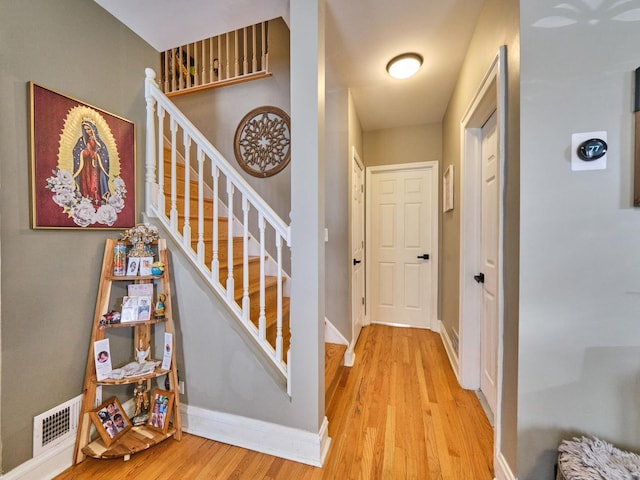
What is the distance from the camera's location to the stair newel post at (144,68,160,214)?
1.67 m

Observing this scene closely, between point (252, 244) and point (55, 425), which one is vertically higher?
point (252, 244)

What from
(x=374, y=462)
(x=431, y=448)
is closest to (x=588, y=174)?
(x=431, y=448)

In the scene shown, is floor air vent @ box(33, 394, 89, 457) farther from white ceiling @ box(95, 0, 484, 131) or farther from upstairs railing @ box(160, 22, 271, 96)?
upstairs railing @ box(160, 22, 271, 96)

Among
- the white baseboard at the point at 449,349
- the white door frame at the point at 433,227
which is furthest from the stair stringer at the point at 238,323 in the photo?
the white door frame at the point at 433,227

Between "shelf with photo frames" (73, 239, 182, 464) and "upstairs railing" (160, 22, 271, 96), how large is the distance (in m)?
2.03

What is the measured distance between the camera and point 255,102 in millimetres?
2645

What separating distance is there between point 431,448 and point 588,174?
5.11 feet

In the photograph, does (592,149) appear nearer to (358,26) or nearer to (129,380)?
(358,26)

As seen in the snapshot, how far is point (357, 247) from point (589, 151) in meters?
1.96

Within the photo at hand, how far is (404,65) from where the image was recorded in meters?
1.95

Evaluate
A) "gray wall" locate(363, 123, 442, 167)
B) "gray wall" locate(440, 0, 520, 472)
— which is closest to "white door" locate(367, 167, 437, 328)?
"gray wall" locate(363, 123, 442, 167)

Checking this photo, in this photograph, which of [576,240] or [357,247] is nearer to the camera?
[576,240]

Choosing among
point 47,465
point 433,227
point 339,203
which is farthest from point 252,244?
point 433,227

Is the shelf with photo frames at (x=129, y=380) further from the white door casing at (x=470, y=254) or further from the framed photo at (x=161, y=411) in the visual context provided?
the white door casing at (x=470, y=254)
